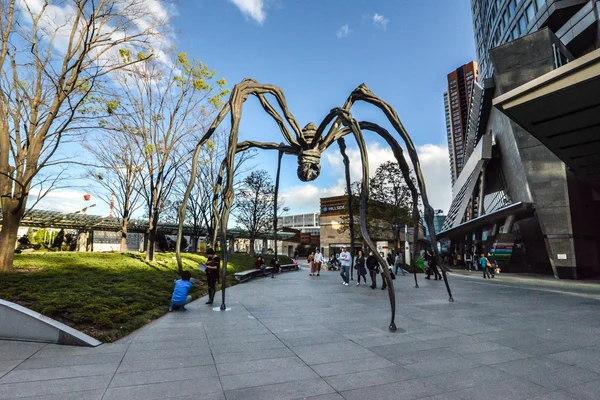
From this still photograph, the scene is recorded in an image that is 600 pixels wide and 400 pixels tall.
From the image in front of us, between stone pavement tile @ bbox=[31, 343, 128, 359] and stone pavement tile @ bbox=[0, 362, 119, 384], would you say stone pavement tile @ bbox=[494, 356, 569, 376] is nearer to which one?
stone pavement tile @ bbox=[0, 362, 119, 384]

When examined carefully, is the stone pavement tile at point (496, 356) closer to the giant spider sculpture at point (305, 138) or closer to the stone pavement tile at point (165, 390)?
the giant spider sculpture at point (305, 138)

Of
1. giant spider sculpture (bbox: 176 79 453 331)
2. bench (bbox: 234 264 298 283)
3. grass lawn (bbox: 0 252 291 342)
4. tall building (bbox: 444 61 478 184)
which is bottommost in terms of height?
bench (bbox: 234 264 298 283)

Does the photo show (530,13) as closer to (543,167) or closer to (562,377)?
(543,167)

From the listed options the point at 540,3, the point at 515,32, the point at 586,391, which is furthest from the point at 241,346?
the point at 515,32

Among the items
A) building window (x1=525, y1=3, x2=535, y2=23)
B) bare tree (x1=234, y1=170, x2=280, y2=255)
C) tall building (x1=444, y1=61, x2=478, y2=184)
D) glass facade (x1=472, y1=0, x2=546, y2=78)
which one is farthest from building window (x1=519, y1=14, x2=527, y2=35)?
tall building (x1=444, y1=61, x2=478, y2=184)

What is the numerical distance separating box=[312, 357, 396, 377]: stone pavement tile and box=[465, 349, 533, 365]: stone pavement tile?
1215 millimetres

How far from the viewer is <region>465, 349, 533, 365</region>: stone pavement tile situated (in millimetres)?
4057

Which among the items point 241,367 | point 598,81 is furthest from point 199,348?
point 598,81

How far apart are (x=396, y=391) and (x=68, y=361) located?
3.96 metres

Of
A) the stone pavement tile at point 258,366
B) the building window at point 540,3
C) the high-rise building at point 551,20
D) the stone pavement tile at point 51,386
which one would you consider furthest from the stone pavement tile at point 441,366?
the building window at point 540,3

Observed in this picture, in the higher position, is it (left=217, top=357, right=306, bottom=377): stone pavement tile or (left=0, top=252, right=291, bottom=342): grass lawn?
(left=0, top=252, right=291, bottom=342): grass lawn

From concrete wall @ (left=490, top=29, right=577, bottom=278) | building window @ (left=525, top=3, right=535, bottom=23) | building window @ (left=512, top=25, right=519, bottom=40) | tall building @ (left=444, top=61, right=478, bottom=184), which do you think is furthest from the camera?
tall building @ (left=444, top=61, right=478, bottom=184)

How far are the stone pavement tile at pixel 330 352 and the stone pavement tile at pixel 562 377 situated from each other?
6.01 feet

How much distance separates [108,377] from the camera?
136 inches
